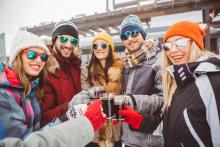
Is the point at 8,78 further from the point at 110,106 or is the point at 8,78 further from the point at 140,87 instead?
the point at 140,87

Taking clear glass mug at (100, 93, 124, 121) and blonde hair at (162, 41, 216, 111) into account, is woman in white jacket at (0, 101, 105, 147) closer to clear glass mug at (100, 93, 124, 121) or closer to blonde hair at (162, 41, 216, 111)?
clear glass mug at (100, 93, 124, 121)

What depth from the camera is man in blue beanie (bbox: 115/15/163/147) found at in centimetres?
227

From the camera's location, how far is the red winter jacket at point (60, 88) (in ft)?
7.47

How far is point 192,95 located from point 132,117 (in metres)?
0.74

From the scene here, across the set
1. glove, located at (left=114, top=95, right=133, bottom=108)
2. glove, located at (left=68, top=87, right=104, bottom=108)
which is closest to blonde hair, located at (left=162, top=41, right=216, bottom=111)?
glove, located at (left=114, top=95, right=133, bottom=108)

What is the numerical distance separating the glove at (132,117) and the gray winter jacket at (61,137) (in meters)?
0.83

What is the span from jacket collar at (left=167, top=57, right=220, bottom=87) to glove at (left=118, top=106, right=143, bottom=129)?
1.96ft

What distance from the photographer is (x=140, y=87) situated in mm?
2436

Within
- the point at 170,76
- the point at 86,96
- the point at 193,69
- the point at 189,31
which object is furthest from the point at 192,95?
the point at 86,96

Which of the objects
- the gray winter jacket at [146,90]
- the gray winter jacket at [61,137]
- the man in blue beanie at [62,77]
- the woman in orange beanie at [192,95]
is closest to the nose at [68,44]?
the man in blue beanie at [62,77]

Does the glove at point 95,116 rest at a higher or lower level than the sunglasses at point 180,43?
lower

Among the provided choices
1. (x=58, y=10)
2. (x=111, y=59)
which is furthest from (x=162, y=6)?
(x=58, y=10)

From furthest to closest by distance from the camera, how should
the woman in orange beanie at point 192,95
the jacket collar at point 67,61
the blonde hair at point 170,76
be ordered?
the jacket collar at point 67,61, the blonde hair at point 170,76, the woman in orange beanie at point 192,95

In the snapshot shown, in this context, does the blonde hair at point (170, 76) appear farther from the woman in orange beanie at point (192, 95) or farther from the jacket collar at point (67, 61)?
the jacket collar at point (67, 61)
